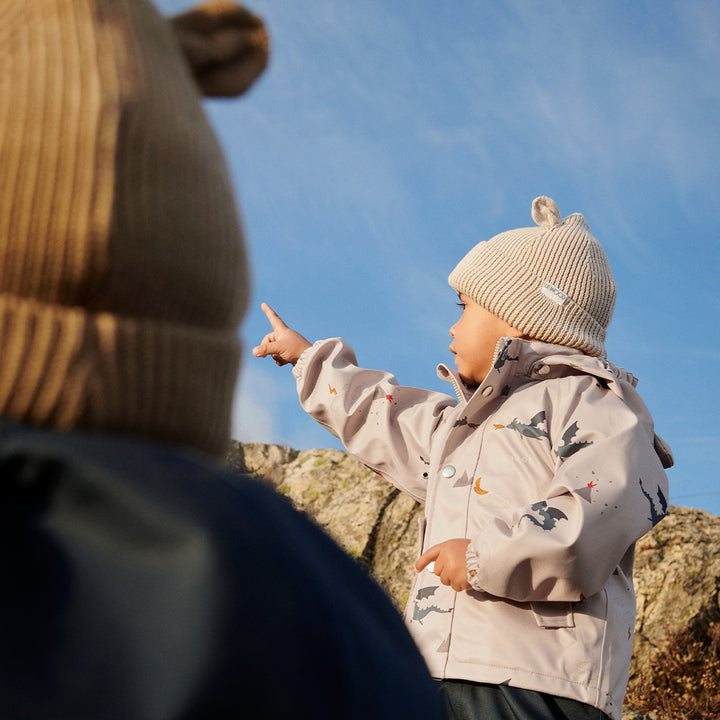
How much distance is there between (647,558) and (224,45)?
566 cm

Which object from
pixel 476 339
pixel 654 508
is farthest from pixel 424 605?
pixel 476 339

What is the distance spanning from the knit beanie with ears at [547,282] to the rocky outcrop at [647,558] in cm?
266

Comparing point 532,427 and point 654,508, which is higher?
point 532,427

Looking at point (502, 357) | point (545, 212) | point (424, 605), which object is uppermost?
point (545, 212)

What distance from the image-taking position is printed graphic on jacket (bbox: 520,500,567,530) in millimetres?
2449

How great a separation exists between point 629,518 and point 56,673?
2197mm

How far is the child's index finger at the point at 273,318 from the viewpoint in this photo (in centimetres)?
387

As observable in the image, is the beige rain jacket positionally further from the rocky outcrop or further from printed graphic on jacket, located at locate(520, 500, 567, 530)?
the rocky outcrop

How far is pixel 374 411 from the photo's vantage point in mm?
3506

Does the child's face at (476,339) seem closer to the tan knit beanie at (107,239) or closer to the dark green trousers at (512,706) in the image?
the dark green trousers at (512,706)

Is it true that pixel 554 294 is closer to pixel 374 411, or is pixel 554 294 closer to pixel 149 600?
pixel 374 411

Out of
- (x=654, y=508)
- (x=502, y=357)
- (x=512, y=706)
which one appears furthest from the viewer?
(x=502, y=357)

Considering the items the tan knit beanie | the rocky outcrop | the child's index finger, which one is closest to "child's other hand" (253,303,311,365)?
the child's index finger

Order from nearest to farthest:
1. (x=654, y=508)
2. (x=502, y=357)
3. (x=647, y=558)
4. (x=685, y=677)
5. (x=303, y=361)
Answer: (x=654, y=508)
(x=502, y=357)
(x=303, y=361)
(x=685, y=677)
(x=647, y=558)
